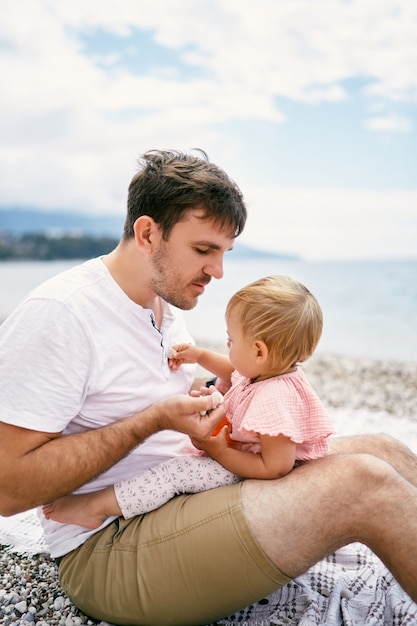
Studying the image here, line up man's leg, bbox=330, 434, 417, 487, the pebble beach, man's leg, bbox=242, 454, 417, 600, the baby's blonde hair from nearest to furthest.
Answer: man's leg, bbox=242, 454, 417, 600
the baby's blonde hair
the pebble beach
man's leg, bbox=330, 434, 417, 487

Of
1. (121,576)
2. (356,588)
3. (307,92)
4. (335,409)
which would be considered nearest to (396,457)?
(356,588)

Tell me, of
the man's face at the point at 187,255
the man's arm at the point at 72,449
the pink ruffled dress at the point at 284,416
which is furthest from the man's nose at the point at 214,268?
the man's arm at the point at 72,449

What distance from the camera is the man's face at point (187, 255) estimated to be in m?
2.40

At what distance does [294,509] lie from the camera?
193cm

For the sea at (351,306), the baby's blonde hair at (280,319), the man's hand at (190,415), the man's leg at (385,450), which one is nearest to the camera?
the man's hand at (190,415)

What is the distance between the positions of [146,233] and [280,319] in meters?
0.68

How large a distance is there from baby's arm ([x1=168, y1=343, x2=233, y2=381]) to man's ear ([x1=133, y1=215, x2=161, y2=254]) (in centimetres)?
45

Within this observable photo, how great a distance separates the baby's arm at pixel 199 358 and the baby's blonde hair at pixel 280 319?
395 millimetres

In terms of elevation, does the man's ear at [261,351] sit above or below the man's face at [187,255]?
below

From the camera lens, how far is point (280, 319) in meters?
2.18

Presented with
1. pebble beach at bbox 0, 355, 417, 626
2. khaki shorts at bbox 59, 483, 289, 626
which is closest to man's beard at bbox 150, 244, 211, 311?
khaki shorts at bbox 59, 483, 289, 626

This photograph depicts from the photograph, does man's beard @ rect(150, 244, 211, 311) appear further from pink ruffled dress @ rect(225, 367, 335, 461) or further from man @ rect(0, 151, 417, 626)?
pink ruffled dress @ rect(225, 367, 335, 461)

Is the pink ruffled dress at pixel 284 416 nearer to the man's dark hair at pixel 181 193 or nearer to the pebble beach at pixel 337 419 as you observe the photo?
the man's dark hair at pixel 181 193

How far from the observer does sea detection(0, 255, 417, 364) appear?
1180 centimetres
